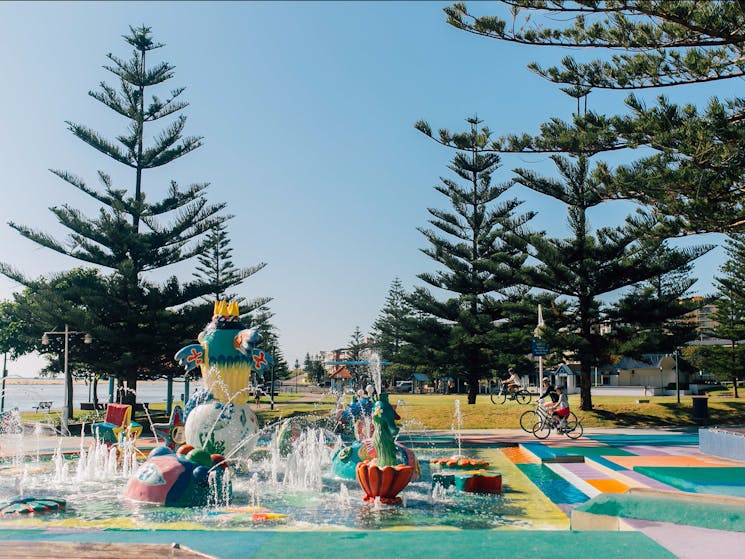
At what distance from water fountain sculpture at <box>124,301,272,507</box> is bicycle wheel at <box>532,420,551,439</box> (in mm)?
8137

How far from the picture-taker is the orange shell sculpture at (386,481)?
8.54 m

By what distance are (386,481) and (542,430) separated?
900 centimetres

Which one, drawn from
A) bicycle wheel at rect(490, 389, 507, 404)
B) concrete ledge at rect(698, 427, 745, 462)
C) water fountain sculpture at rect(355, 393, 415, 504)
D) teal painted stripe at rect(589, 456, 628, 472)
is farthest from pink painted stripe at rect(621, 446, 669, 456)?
bicycle wheel at rect(490, 389, 507, 404)

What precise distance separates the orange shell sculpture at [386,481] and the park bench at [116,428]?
5.06m

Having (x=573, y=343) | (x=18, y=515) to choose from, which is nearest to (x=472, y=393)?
(x=573, y=343)

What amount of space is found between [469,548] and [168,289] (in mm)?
20589

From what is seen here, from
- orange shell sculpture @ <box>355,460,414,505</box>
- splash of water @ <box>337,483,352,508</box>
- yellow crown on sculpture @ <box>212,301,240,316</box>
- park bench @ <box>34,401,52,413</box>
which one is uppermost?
yellow crown on sculpture @ <box>212,301,240,316</box>

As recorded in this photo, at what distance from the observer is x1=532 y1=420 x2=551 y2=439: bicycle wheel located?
16.3 meters

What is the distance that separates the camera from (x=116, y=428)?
11.9 m

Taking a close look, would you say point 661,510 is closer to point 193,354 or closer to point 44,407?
point 193,354

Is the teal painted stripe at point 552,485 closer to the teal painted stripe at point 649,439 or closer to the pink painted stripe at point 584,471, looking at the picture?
the pink painted stripe at point 584,471

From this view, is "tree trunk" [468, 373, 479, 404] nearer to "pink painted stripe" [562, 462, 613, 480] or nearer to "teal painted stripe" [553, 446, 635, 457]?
"teal painted stripe" [553, 446, 635, 457]

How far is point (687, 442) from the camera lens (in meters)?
15.8

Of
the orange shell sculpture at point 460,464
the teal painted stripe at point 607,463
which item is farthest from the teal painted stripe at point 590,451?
the orange shell sculpture at point 460,464
